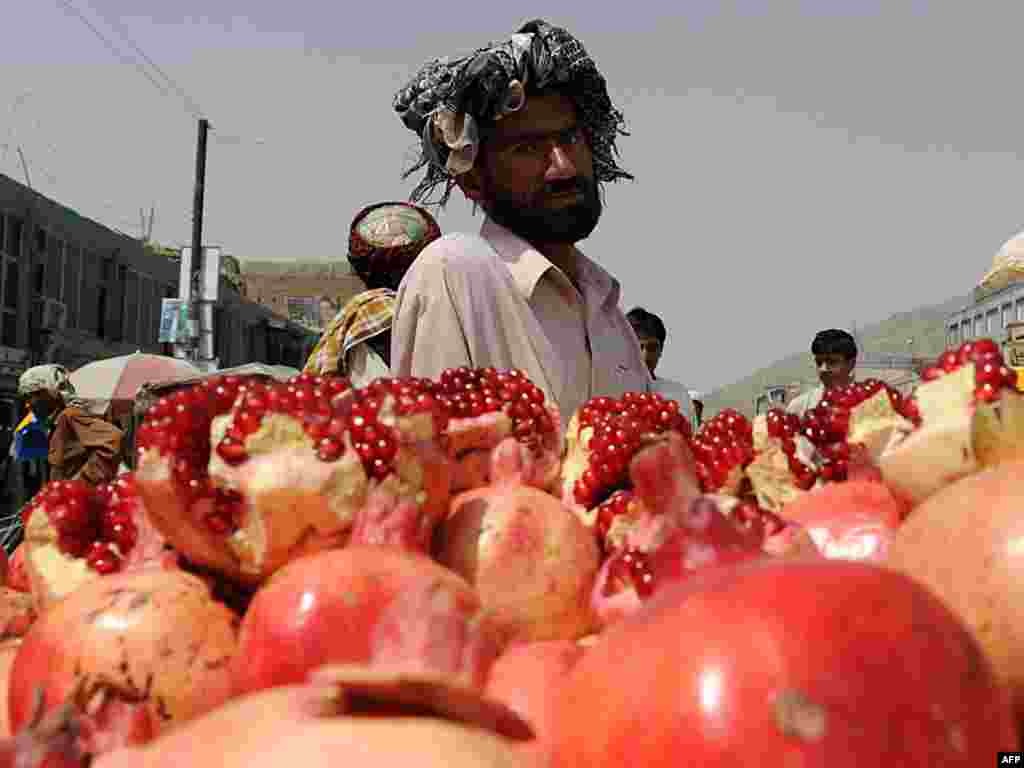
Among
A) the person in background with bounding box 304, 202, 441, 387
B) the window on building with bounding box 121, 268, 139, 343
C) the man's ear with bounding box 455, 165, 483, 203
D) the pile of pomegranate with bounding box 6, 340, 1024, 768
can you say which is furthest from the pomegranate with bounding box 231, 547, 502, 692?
the window on building with bounding box 121, 268, 139, 343

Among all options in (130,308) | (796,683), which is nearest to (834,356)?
(796,683)

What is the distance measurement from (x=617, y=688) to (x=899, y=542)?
38 centimetres

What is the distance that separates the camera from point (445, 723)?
59cm

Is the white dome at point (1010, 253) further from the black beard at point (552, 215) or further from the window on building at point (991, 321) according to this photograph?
the black beard at point (552, 215)

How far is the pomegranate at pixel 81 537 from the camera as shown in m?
1.12

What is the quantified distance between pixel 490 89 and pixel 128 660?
180cm

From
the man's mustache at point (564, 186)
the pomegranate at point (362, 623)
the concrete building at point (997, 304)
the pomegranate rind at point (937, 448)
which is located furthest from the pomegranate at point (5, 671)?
the concrete building at point (997, 304)

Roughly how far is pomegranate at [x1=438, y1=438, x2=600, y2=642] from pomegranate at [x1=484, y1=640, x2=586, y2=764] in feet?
0.58

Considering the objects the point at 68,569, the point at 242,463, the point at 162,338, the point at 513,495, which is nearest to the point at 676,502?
the point at 513,495

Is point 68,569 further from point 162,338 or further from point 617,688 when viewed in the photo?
point 162,338

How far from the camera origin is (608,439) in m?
1.23

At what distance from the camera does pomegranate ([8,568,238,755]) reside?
0.82m

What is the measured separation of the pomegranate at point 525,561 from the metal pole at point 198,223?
455 inches

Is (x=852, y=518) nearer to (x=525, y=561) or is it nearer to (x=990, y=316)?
(x=525, y=561)
